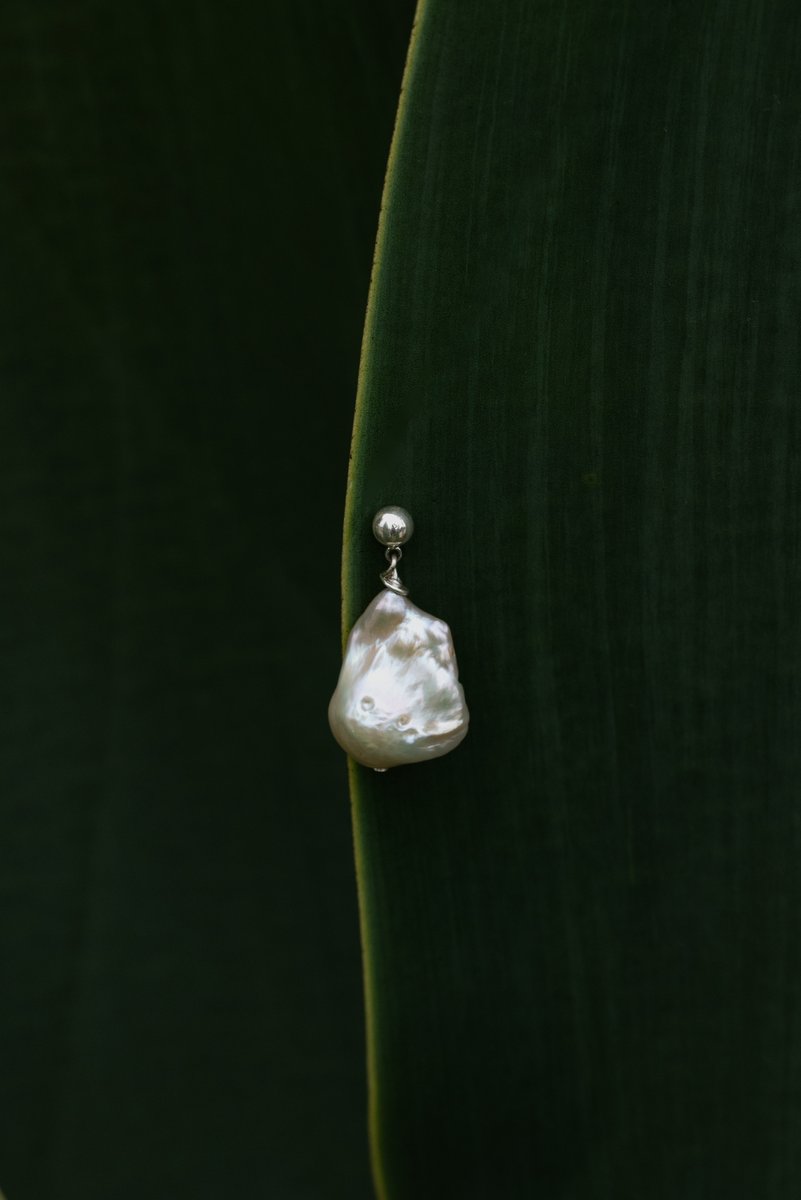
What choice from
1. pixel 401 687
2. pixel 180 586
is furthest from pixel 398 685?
pixel 180 586

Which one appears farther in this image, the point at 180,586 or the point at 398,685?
the point at 180,586

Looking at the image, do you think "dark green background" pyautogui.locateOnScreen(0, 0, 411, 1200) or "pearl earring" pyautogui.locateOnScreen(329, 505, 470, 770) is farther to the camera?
"dark green background" pyautogui.locateOnScreen(0, 0, 411, 1200)

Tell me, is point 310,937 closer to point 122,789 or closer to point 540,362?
point 122,789

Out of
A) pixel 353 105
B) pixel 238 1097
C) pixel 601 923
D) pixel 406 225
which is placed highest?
pixel 353 105

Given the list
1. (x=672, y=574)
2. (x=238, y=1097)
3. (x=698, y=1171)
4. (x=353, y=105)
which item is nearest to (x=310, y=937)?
(x=238, y=1097)

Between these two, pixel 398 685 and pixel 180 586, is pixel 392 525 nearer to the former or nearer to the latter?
pixel 398 685

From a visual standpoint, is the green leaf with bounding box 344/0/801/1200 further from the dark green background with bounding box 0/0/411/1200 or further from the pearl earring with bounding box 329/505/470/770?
the dark green background with bounding box 0/0/411/1200

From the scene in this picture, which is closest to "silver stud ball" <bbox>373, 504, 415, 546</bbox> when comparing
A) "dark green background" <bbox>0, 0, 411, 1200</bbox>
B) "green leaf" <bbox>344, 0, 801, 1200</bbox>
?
"green leaf" <bbox>344, 0, 801, 1200</bbox>

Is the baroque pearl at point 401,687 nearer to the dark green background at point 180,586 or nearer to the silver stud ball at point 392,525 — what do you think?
the silver stud ball at point 392,525
